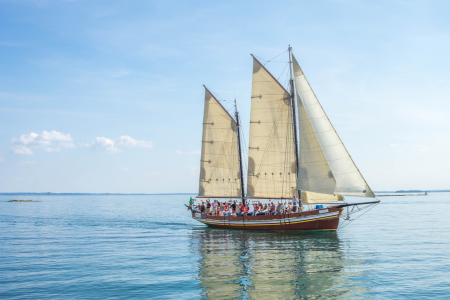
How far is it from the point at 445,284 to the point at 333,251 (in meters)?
10.4

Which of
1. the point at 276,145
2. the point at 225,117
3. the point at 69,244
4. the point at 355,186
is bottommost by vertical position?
the point at 69,244

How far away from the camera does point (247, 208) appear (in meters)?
46.2

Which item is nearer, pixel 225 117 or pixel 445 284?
pixel 445 284

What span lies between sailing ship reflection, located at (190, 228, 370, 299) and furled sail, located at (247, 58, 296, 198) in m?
8.19

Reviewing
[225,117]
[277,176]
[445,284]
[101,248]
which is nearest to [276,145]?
[277,176]

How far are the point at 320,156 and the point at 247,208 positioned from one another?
43.6 feet

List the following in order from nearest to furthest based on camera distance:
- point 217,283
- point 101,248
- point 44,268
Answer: point 217,283 < point 44,268 < point 101,248

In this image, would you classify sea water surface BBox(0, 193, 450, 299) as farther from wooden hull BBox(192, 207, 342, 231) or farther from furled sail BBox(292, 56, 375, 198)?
furled sail BBox(292, 56, 375, 198)

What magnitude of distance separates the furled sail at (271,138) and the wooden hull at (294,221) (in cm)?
336

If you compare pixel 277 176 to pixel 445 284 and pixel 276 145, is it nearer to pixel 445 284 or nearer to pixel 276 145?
pixel 276 145

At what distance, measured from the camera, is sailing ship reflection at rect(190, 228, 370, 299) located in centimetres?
1852

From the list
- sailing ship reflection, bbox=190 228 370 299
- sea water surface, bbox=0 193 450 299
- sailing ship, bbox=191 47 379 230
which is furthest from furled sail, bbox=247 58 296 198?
sailing ship reflection, bbox=190 228 370 299

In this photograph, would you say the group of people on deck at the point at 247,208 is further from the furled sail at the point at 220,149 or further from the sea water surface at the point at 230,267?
the sea water surface at the point at 230,267

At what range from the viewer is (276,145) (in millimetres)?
43969
